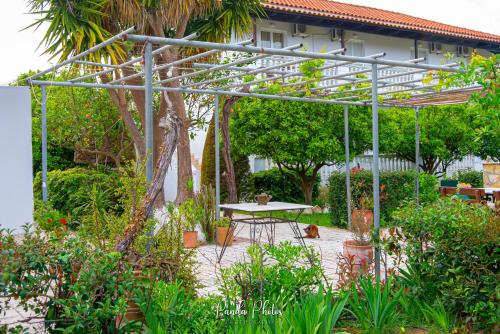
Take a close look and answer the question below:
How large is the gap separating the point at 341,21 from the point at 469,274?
51.8 ft

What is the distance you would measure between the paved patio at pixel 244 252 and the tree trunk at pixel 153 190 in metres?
1.66

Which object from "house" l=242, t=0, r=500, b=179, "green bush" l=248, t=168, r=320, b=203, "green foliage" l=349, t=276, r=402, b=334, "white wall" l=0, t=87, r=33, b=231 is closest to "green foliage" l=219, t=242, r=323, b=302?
"green foliage" l=349, t=276, r=402, b=334

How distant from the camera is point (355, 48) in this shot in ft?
70.2

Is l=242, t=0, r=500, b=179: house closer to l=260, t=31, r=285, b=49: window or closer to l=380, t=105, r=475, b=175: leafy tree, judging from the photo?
l=260, t=31, r=285, b=49: window

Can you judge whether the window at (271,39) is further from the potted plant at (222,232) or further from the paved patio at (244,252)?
the potted plant at (222,232)

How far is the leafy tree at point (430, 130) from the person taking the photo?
16.4m

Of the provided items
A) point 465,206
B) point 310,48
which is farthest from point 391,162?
point 465,206

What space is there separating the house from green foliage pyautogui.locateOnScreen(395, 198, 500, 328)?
1220 centimetres

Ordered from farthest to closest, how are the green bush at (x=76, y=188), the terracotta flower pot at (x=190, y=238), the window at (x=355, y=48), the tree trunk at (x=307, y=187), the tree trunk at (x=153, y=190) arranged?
the window at (x=355, y=48) → the tree trunk at (x=307, y=187) → the green bush at (x=76, y=188) → the terracotta flower pot at (x=190, y=238) → the tree trunk at (x=153, y=190)

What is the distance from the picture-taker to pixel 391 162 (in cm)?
1884

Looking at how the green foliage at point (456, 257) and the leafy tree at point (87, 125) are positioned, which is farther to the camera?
the leafy tree at point (87, 125)

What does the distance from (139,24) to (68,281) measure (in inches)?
324

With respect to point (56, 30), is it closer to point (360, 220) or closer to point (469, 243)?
point (360, 220)

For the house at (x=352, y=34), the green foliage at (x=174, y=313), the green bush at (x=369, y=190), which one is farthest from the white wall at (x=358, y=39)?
the green foliage at (x=174, y=313)
